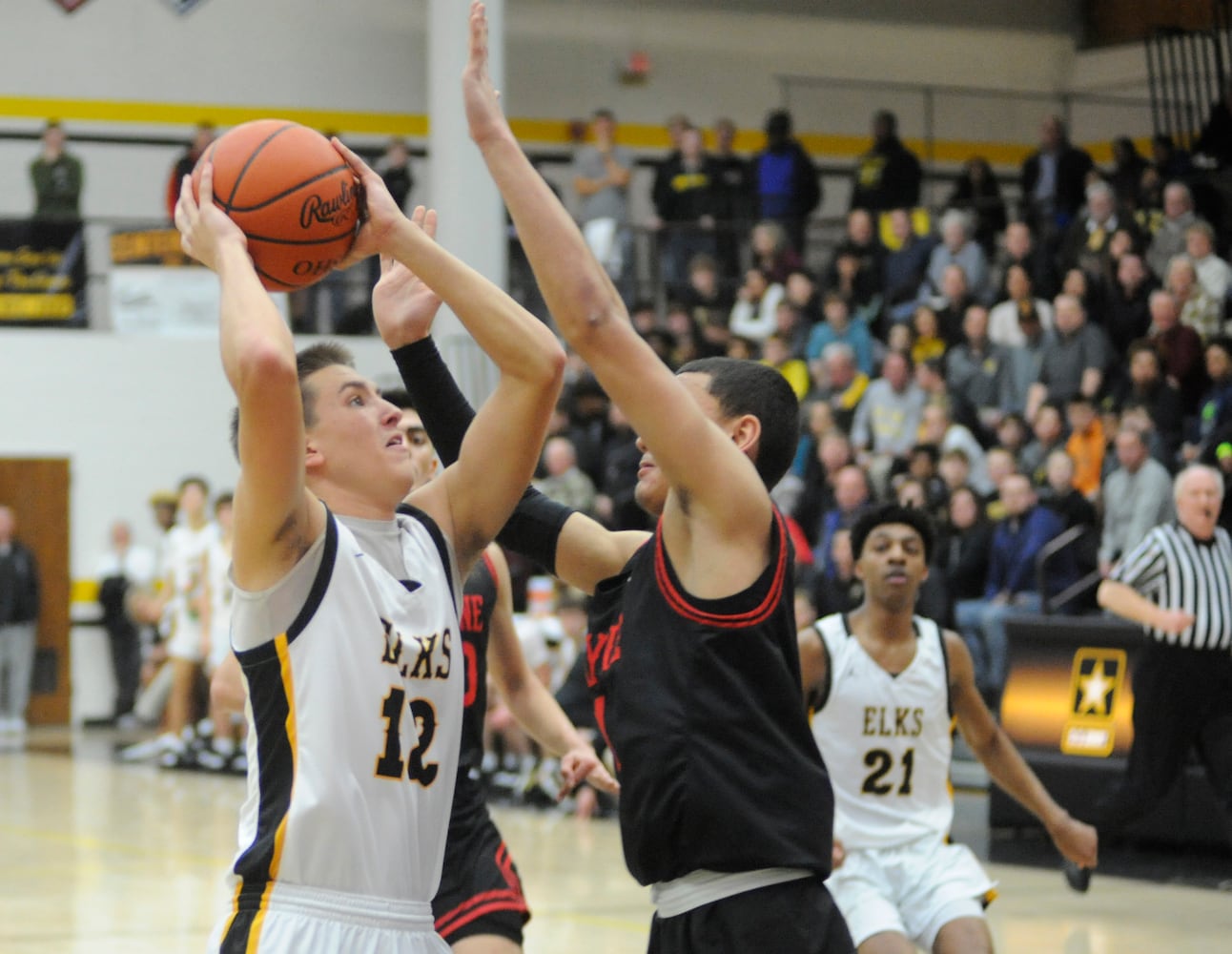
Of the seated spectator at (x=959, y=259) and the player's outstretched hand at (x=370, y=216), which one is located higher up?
the seated spectator at (x=959, y=259)

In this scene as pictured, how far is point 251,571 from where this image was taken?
9.20 feet

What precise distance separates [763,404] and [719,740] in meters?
0.59

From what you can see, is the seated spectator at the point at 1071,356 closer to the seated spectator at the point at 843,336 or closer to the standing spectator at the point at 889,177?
the seated spectator at the point at 843,336

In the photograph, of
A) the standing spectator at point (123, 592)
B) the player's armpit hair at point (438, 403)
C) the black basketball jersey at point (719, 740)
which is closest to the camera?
the black basketball jersey at point (719, 740)

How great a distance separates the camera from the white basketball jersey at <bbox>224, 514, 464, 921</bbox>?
286 centimetres

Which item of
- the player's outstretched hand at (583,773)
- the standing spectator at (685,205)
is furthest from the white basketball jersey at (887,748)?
the standing spectator at (685,205)

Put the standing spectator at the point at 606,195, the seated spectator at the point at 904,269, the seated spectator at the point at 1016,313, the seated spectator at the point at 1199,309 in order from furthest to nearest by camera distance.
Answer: the standing spectator at the point at 606,195 → the seated spectator at the point at 904,269 → the seated spectator at the point at 1016,313 → the seated spectator at the point at 1199,309

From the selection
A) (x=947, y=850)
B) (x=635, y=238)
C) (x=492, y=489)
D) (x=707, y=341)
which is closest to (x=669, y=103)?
(x=635, y=238)

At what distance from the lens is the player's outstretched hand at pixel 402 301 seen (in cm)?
338

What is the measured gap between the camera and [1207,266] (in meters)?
12.9

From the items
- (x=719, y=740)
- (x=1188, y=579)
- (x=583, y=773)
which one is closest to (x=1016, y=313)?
(x=1188, y=579)

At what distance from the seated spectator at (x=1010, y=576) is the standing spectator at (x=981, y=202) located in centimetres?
502

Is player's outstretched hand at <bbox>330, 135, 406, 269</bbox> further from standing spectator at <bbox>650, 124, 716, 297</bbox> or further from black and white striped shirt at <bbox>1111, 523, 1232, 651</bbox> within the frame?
standing spectator at <bbox>650, 124, 716, 297</bbox>

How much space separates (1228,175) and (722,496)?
1292 centimetres
